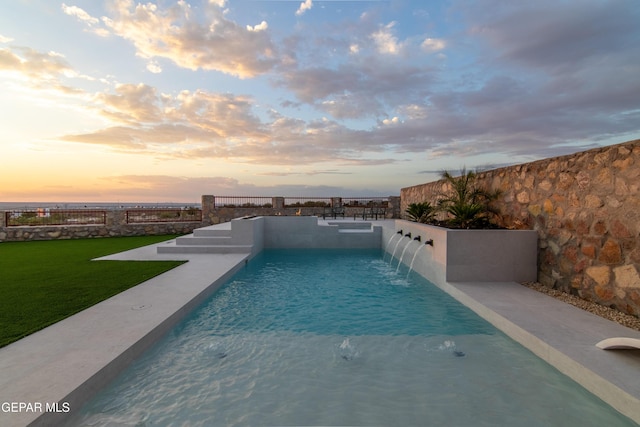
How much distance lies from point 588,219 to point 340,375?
488cm

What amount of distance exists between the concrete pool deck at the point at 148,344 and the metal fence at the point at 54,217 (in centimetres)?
1272

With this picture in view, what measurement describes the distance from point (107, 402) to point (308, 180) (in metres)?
25.0

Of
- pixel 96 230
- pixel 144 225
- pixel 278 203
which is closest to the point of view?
pixel 96 230

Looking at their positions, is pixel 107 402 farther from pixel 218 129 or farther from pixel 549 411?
pixel 218 129

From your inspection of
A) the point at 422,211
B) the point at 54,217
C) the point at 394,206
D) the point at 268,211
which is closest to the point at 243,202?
the point at 268,211

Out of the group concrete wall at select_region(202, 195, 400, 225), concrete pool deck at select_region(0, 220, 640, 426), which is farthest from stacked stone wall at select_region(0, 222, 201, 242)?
concrete pool deck at select_region(0, 220, 640, 426)

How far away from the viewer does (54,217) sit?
1462 cm

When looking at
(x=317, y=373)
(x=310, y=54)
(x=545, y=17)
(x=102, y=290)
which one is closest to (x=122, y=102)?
(x=310, y=54)

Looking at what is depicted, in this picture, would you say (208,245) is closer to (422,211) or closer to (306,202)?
(422,211)

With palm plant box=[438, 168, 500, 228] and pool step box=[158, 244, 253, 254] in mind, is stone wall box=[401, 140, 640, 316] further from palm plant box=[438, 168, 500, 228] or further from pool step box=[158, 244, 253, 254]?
pool step box=[158, 244, 253, 254]

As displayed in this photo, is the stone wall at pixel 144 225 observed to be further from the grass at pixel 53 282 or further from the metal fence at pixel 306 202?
the grass at pixel 53 282

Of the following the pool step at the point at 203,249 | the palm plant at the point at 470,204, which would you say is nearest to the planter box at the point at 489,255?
the palm plant at the point at 470,204

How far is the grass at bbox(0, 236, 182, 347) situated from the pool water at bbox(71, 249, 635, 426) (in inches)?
69.3

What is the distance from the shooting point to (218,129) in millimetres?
15195
